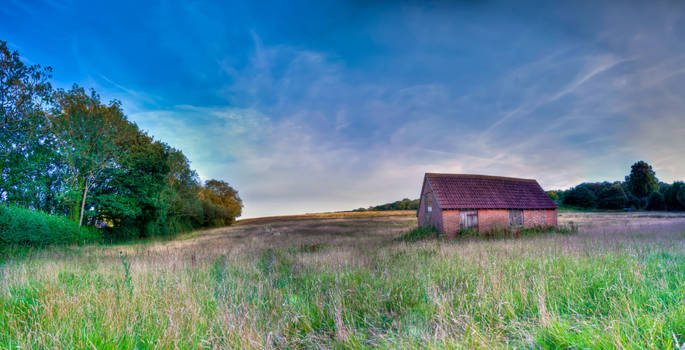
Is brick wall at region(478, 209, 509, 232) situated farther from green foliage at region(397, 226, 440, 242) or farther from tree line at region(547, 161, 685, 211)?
tree line at region(547, 161, 685, 211)

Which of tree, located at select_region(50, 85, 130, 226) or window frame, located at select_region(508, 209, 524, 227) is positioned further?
window frame, located at select_region(508, 209, 524, 227)

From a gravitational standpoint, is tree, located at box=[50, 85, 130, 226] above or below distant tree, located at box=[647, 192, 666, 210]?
above

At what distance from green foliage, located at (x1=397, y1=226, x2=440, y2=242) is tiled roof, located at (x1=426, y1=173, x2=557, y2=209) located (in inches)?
88.2

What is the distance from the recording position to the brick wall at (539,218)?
938 inches

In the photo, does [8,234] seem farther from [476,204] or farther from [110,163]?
[476,204]

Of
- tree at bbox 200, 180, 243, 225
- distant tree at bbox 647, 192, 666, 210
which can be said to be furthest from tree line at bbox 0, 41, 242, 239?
distant tree at bbox 647, 192, 666, 210

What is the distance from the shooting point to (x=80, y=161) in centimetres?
2150

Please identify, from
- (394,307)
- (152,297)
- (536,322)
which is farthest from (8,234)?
(536,322)

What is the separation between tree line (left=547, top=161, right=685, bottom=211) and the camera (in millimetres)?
64250

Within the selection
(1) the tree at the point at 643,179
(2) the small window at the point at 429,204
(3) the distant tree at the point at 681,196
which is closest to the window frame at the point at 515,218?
(2) the small window at the point at 429,204

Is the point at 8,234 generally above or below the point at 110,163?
below

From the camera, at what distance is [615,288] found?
4500mm

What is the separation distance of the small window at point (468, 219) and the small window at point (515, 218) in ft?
13.8

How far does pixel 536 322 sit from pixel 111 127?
3150 centimetres
